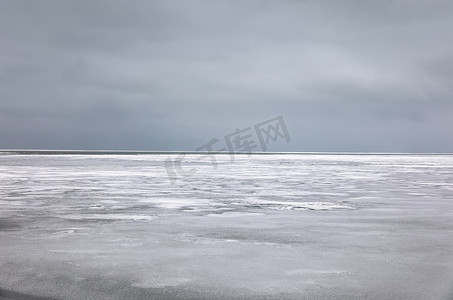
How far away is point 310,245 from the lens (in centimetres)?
692

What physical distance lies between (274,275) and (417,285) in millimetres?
1444

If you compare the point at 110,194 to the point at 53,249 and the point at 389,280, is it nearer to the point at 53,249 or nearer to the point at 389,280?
the point at 53,249

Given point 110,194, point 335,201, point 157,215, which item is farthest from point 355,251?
point 110,194

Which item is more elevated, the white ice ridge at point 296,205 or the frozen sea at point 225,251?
the frozen sea at point 225,251

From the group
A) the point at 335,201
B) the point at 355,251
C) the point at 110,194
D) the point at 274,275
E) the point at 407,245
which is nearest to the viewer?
the point at 274,275

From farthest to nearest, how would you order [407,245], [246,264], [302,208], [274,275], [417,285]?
[302,208] → [407,245] → [246,264] → [274,275] → [417,285]

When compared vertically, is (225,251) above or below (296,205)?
above

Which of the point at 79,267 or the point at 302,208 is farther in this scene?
the point at 302,208

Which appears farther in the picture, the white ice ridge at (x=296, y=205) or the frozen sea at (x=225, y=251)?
the white ice ridge at (x=296, y=205)

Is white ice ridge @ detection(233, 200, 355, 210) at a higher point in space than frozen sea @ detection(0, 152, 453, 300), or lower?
lower

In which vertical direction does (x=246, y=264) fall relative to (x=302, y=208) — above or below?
above

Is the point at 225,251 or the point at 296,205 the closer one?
the point at 225,251

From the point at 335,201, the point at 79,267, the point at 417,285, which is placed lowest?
the point at 335,201

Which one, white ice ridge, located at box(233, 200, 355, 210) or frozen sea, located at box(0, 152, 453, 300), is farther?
white ice ridge, located at box(233, 200, 355, 210)
